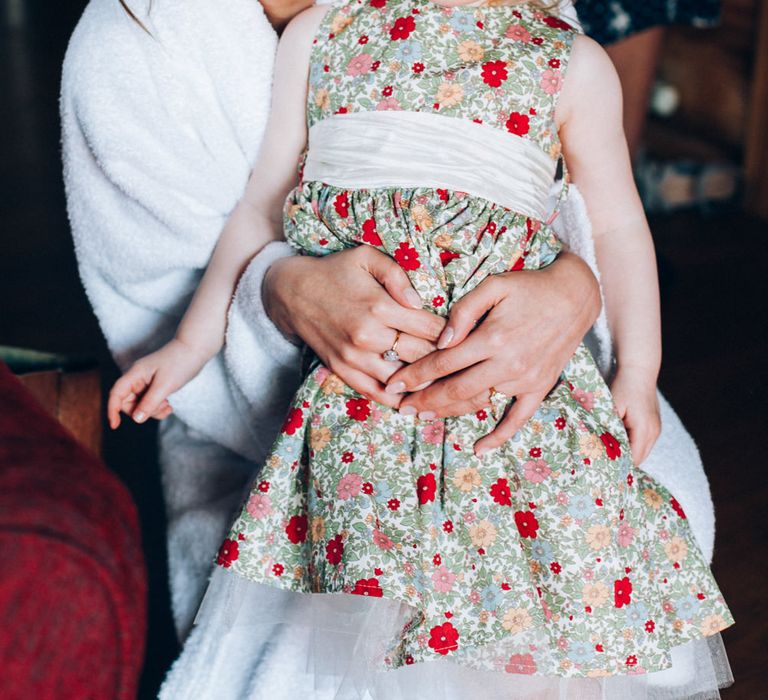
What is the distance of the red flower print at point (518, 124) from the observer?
935 millimetres

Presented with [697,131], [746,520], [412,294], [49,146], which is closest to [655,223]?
[697,131]

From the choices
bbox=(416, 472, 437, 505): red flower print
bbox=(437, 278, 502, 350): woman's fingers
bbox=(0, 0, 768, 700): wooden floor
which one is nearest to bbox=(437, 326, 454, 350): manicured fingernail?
bbox=(437, 278, 502, 350): woman's fingers

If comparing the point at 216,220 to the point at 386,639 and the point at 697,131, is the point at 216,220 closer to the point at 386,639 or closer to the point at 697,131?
the point at 386,639

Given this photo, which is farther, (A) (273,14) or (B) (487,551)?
(A) (273,14)

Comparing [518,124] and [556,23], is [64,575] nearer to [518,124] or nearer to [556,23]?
[518,124]

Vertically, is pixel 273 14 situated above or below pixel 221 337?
above

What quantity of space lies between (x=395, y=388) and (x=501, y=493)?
0.13 metres

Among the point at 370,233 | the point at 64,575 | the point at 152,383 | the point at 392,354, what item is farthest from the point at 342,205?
the point at 64,575

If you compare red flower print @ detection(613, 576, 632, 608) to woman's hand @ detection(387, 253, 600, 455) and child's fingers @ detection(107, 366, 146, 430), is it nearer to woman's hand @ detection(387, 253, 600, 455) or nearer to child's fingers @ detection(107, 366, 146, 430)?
woman's hand @ detection(387, 253, 600, 455)

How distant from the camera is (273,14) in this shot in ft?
3.67

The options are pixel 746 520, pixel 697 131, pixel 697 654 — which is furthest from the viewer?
pixel 697 131

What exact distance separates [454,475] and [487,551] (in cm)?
7

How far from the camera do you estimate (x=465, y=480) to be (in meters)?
0.84

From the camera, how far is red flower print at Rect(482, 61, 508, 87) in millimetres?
930
